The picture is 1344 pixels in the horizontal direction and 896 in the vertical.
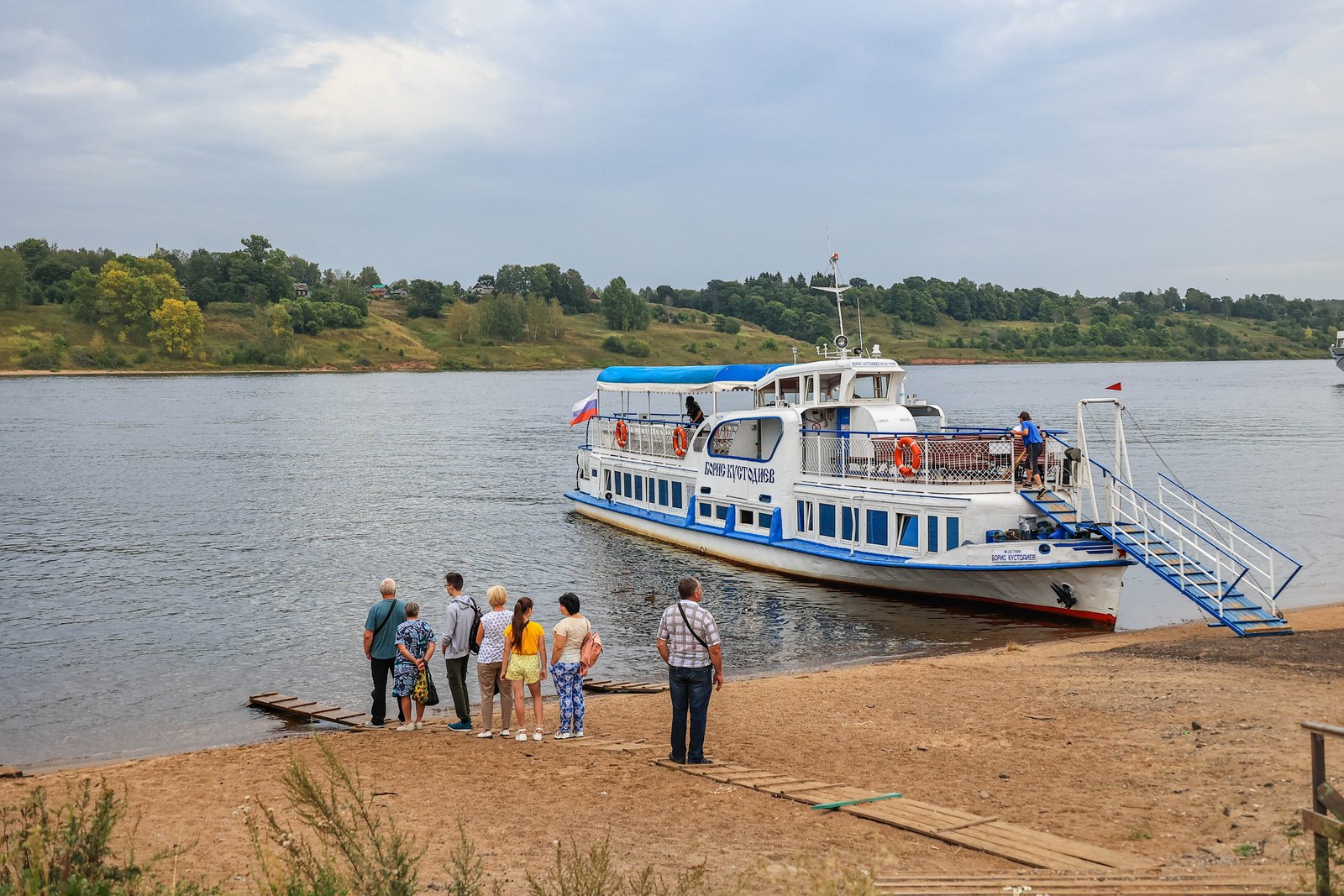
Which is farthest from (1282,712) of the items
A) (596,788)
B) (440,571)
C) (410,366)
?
(410,366)

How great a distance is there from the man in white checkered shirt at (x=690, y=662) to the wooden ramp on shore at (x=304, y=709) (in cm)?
640

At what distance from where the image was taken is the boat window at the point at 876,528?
27469 mm

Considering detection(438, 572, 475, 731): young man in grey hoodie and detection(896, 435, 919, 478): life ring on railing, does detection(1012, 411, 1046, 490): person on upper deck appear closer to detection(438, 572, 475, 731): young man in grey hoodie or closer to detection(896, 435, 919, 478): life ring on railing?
detection(896, 435, 919, 478): life ring on railing

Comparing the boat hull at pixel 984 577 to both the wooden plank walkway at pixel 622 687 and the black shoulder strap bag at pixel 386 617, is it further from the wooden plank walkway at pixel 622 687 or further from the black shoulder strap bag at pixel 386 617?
the black shoulder strap bag at pixel 386 617

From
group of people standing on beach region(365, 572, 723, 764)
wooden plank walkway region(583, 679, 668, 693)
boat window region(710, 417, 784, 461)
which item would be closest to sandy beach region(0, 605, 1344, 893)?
group of people standing on beach region(365, 572, 723, 764)

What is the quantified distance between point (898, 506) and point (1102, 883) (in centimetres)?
1880

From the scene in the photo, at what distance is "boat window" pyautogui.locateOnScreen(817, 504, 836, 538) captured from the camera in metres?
29.0

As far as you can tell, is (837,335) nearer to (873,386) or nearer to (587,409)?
(873,386)

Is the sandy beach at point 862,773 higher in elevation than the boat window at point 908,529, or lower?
lower

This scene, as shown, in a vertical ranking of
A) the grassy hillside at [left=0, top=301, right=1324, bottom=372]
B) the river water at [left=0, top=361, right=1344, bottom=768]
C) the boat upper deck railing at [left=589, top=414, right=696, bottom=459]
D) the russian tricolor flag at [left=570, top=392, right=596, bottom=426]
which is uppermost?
the grassy hillside at [left=0, top=301, right=1324, bottom=372]

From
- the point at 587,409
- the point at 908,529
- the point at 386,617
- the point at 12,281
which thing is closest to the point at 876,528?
the point at 908,529

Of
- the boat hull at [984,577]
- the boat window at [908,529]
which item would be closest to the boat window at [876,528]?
the boat window at [908,529]

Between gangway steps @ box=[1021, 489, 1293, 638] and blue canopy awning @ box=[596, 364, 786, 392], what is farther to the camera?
blue canopy awning @ box=[596, 364, 786, 392]

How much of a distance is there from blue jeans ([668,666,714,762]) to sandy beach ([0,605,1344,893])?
0.44 meters
